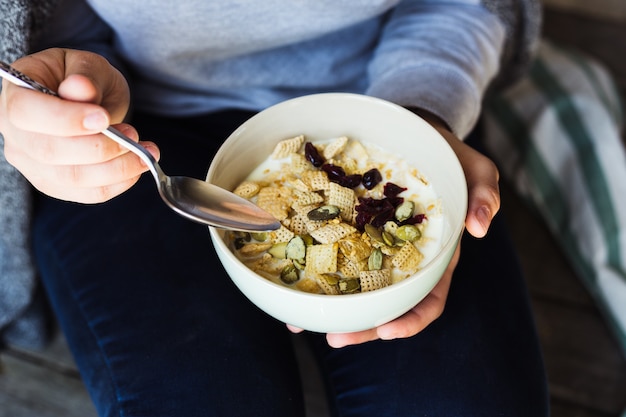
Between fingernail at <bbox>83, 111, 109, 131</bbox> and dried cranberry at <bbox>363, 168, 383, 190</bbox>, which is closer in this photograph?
fingernail at <bbox>83, 111, 109, 131</bbox>

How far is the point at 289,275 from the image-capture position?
2.03 feet

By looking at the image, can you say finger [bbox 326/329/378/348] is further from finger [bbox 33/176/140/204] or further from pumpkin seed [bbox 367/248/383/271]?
finger [bbox 33/176/140/204]

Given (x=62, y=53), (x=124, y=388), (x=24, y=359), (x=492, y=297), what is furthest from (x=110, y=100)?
(x=24, y=359)

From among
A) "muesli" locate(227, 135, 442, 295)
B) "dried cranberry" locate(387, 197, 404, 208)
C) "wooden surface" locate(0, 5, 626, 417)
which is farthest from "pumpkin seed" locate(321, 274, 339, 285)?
"wooden surface" locate(0, 5, 626, 417)

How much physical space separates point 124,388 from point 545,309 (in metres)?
0.79

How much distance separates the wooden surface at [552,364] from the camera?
1.12 metres

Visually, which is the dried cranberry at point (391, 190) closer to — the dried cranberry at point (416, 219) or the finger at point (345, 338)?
the dried cranberry at point (416, 219)

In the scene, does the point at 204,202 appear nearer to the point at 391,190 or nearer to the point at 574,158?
the point at 391,190

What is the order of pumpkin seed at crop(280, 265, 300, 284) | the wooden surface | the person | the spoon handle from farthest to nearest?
the wooden surface, the person, pumpkin seed at crop(280, 265, 300, 284), the spoon handle

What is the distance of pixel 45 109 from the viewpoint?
519 mm

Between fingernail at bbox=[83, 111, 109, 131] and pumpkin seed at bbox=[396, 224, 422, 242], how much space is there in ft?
0.95

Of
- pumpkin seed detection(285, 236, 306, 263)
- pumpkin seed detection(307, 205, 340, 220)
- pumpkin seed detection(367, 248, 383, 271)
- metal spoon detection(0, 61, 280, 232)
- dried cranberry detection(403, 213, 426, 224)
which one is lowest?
dried cranberry detection(403, 213, 426, 224)

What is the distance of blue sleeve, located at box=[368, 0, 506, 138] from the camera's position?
0.81 meters

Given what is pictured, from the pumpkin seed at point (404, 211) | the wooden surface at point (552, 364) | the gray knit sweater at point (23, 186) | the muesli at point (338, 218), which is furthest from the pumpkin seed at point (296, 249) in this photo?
the wooden surface at point (552, 364)
